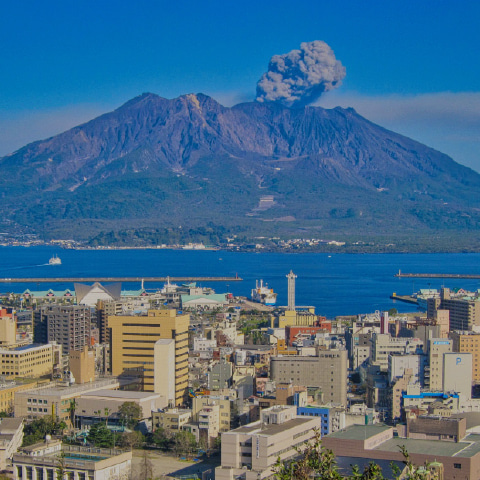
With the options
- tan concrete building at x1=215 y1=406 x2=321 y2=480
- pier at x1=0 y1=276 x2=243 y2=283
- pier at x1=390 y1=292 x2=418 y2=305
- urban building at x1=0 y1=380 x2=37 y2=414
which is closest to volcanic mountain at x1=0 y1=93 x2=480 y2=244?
pier at x1=0 y1=276 x2=243 y2=283

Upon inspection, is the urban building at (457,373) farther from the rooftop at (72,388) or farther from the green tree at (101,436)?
the green tree at (101,436)

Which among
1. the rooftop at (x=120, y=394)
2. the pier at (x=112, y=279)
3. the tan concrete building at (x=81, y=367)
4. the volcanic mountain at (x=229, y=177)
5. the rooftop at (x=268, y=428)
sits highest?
the volcanic mountain at (x=229, y=177)

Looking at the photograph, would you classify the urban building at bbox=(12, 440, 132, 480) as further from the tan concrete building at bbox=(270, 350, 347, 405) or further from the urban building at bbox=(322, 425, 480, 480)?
the tan concrete building at bbox=(270, 350, 347, 405)

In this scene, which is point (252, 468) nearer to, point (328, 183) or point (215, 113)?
point (328, 183)

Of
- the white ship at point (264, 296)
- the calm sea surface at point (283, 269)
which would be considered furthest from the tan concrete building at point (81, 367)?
the white ship at point (264, 296)

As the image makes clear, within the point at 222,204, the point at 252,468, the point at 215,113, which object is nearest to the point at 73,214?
the point at 222,204

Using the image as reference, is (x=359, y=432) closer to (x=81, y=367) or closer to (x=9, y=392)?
(x=81, y=367)

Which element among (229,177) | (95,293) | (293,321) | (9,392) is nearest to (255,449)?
(9,392)
